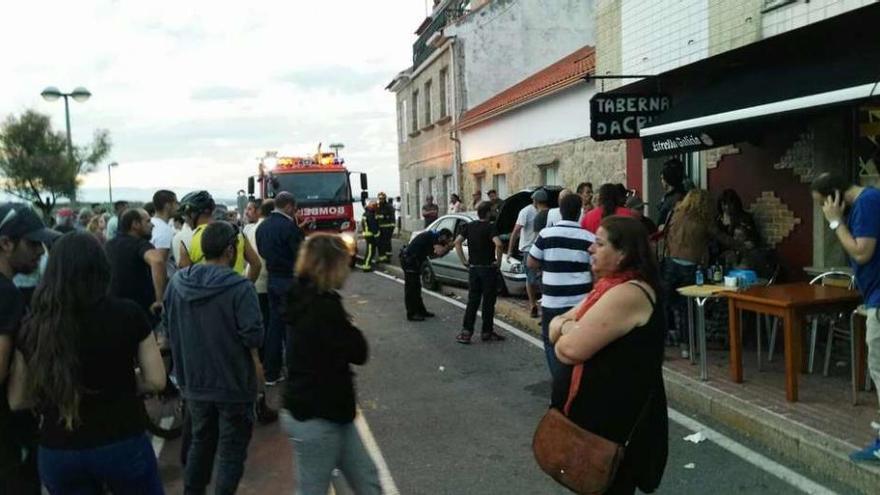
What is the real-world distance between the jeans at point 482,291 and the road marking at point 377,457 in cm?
285

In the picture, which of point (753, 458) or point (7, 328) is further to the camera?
point (753, 458)

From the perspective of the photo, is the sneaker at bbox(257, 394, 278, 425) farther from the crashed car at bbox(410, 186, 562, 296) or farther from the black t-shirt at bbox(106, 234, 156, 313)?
the crashed car at bbox(410, 186, 562, 296)

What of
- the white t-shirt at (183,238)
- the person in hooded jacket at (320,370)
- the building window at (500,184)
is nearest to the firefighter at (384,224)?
the building window at (500,184)

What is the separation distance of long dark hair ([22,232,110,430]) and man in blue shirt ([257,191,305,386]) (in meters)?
4.09

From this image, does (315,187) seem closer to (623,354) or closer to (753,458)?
(753,458)

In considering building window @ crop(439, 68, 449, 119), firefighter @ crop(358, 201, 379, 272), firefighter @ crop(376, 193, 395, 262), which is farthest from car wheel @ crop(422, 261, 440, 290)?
building window @ crop(439, 68, 449, 119)

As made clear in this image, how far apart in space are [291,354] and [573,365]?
1.27 m

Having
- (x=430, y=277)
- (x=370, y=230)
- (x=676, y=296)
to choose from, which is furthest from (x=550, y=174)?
(x=676, y=296)

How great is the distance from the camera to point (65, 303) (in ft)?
9.18

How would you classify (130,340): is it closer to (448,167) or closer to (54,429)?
(54,429)

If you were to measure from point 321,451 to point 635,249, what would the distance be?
1.65 meters

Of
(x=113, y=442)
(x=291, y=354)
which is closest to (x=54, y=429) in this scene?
(x=113, y=442)

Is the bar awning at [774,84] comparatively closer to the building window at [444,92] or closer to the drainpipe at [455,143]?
the drainpipe at [455,143]

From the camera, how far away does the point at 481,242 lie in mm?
8969
